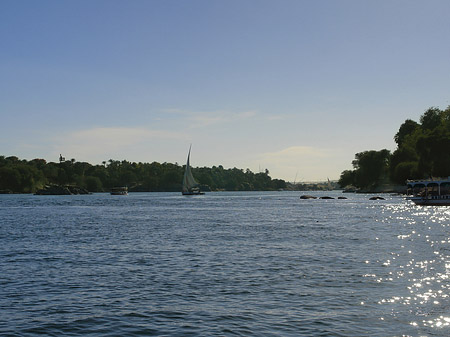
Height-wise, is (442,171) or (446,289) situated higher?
(442,171)

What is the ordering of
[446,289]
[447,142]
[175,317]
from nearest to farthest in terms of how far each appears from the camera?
[175,317], [446,289], [447,142]

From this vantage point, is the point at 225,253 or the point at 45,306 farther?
the point at 225,253

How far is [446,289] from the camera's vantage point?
2467 centimetres

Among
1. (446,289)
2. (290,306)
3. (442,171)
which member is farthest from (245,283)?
(442,171)

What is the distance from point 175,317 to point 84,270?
13.5 meters

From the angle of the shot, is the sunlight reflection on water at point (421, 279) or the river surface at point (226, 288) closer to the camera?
the river surface at point (226, 288)

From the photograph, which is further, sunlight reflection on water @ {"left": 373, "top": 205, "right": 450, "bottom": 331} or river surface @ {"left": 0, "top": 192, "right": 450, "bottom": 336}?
sunlight reflection on water @ {"left": 373, "top": 205, "right": 450, "bottom": 331}

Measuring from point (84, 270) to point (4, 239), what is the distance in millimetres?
25323

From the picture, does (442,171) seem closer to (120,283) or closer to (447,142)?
(447,142)

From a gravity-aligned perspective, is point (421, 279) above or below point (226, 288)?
above

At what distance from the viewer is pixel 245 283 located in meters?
26.5

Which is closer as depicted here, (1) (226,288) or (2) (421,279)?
(1) (226,288)

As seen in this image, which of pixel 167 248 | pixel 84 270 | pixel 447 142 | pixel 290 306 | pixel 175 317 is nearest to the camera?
pixel 175 317

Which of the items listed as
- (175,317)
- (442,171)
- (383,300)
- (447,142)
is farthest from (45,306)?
(442,171)
